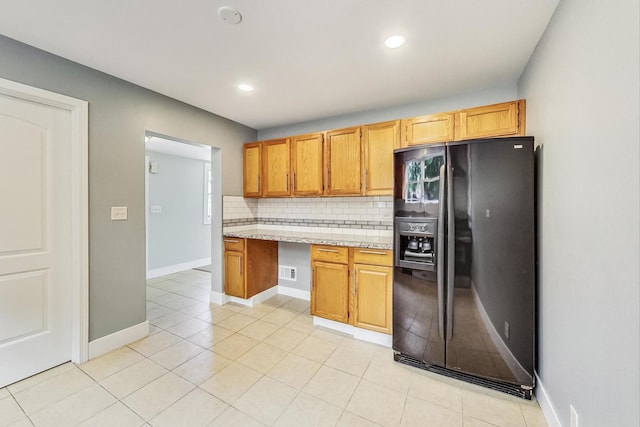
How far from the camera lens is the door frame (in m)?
2.11

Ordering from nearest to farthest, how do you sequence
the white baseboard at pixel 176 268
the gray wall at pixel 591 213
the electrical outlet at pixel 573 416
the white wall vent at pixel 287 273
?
1. the gray wall at pixel 591 213
2. the electrical outlet at pixel 573 416
3. the white wall vent at pixel 287 273
4. the white baseboard at pixel 176 268

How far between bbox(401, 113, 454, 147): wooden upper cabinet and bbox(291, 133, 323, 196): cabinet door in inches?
39.7

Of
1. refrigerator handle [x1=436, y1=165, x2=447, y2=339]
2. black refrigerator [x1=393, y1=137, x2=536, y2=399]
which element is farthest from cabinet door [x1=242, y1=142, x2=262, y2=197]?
refrigerator handle [x1=436, y1=165, x2=447, y2=339]

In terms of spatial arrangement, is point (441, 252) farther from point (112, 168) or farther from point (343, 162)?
point (112, 168)

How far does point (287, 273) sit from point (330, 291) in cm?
126

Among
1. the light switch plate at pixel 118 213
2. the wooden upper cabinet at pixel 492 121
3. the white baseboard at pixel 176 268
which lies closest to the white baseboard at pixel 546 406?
the wooden upper cabinet at pixel 492 121

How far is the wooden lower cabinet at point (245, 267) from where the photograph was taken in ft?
10.7

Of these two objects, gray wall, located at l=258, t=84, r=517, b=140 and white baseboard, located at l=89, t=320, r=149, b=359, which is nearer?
white baseboard, located at l=89, t=320, r=149, b=359

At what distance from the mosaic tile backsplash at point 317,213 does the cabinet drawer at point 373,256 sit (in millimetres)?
744

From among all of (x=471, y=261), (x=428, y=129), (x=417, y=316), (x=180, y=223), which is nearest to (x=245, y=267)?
(x=417, y=316)

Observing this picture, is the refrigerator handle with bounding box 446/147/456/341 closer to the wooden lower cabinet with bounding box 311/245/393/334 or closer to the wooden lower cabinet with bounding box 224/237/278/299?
the wooden lower cabinet with bounding box 311/245/393/334

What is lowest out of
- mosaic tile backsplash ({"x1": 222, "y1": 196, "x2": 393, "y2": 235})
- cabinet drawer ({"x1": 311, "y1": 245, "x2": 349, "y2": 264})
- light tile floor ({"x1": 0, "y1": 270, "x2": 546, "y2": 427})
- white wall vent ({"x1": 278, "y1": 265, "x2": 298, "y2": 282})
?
light tile floor ({"x1": 0, "y1": 270, "x2": 546, "y2": 427})

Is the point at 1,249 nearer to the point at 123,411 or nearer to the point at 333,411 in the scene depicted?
the point at 123,411

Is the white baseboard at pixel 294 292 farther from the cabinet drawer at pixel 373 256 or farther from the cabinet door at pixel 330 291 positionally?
the cabinet drawer at pixel 373 256
